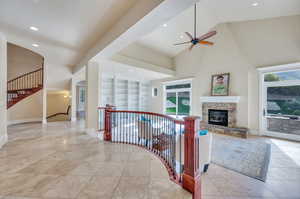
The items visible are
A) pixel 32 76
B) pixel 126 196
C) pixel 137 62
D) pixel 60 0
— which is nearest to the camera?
pixel 126 196

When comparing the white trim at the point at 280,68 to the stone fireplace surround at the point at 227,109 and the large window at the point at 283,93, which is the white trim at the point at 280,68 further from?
the stone fireplace surround at the point at 227,109

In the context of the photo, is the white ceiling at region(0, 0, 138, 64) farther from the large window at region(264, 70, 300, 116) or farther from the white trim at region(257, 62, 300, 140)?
the large window at region(264, 70, 300, 116)

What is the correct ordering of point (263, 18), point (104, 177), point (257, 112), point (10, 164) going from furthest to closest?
point (257, 112) < point (263, 18) < point (10, 164) < point (104, 177)

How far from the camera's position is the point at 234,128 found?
5.46 meters

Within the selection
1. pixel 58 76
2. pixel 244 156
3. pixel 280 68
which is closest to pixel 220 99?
pixel 280 68

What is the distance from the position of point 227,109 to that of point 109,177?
232 inches

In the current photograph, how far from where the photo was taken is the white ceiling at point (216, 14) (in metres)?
3.85

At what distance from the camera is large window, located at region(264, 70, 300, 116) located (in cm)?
472

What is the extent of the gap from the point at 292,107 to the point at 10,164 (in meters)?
8.26

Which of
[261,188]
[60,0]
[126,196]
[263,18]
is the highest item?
[263,18]

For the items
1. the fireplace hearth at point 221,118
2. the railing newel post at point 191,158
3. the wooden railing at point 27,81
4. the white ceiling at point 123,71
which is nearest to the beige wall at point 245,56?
the fireplace hearth at point 221,118

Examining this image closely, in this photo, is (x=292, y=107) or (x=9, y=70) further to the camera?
(x=9, y=70)

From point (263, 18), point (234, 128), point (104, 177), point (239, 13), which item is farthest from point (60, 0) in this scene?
point (234, 128)

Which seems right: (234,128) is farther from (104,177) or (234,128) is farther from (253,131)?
(104,177)
